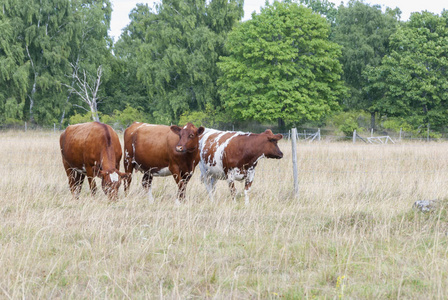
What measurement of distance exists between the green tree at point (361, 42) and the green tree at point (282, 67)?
314 cm

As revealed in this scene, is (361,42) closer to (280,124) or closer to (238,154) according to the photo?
(280,124)

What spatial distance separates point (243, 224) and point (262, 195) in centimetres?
239

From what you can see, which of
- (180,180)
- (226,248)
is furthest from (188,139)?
(226,248)

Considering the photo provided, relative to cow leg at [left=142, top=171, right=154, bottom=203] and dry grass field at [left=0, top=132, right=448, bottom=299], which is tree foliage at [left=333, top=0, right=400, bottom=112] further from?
dry grass field at [left=0, top=132, right=448, bottom=299]

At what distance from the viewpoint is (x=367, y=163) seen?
1270 centimetres

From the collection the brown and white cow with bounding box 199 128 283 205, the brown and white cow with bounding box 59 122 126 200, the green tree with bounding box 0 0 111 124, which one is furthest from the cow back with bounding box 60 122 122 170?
the green tree with bounding box 0 0 111 124

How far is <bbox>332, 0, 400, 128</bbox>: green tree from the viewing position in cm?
3481

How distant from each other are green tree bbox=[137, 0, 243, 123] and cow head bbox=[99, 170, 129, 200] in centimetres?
2674

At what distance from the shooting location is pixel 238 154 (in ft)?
26.7

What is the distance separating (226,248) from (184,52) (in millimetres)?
30239

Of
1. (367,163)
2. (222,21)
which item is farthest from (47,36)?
(367,163)

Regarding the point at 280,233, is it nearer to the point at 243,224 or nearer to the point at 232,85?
the point at 243,224

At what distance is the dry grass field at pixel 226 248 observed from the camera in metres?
3.67

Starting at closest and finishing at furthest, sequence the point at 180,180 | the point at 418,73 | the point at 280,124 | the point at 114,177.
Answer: the point at 114,177 < the point at 180,180 < the point at 418,73 < the point at 280,124
